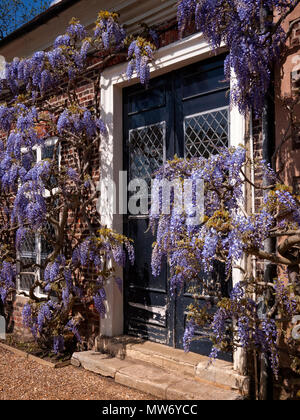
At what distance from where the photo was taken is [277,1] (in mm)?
3357

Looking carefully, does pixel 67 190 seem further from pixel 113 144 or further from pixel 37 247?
pixel 37 247

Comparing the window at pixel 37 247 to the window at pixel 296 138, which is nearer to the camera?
the window at pixel 296 138

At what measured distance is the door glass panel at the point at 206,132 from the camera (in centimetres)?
418

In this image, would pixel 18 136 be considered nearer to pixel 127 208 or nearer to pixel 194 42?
pixel 127 208

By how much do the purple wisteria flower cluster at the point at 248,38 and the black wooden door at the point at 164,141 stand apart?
61 centimetres

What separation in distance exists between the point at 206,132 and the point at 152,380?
8.18ft

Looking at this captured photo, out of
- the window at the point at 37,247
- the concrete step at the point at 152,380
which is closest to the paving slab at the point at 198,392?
the concrete step at the point at 152,380

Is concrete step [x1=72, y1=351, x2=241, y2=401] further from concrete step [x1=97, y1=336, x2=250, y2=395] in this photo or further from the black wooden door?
the black wooden door

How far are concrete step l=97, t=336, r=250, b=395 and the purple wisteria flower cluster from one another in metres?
2.29

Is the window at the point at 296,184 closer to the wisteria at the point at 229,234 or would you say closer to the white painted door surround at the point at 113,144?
Result: the wisteria at the point at 229,234

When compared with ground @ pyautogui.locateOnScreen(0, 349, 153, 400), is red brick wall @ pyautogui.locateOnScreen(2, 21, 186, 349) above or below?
above

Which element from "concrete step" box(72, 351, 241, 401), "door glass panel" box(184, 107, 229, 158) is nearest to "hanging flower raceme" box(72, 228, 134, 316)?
"concrete step" box(72, 351, 241, 401)

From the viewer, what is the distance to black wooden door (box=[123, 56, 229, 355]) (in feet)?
14.1

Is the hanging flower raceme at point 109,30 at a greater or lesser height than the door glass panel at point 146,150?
greater
